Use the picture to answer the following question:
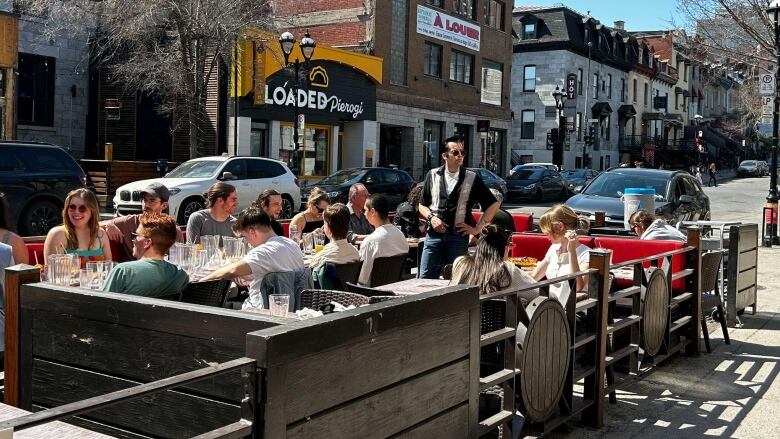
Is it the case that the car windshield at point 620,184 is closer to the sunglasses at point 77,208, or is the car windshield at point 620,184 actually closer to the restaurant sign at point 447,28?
the sunglasses at point 77,208

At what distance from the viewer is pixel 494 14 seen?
42.9 m

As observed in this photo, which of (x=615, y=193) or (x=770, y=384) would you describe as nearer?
(x=770, y=384)

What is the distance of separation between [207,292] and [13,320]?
166 cm

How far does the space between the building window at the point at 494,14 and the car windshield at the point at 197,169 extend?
85.3 feet

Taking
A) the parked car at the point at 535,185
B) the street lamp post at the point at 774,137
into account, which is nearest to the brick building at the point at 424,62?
the parked car at the point at 535,185

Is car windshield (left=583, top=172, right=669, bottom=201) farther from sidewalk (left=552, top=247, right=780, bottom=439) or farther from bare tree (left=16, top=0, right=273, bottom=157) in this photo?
bare tree (left=16, top=0, right=273, bottom=157)

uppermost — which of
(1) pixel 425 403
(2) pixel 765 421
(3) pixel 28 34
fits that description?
(3) pixel 28 34

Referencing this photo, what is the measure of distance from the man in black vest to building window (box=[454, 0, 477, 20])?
33.2 metres

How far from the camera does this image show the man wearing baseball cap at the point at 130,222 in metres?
7.36

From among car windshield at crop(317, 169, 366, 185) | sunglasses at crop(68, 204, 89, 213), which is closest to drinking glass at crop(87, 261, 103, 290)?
sunglasses at crop(68, 204, 89, 213)

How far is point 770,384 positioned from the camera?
6512mm

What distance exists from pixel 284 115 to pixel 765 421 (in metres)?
24.7

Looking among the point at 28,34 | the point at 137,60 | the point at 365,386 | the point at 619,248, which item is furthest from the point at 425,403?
the point at 28,34

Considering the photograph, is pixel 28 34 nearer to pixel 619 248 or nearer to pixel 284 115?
pixel 284 115
